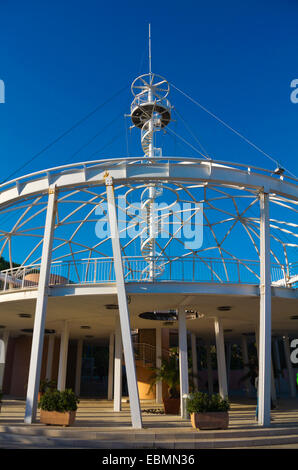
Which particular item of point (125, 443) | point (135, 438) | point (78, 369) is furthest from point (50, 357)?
point (125, 443)

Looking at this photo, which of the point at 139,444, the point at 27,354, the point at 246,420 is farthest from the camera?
the point at 27,354

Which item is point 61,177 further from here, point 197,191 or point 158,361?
point 158,361

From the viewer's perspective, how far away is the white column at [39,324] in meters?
15.7

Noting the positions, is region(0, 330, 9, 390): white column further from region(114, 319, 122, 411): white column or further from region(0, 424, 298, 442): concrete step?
region(0, 424, 298, 442): concrete step

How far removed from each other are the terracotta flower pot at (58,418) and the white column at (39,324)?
1.24 meters

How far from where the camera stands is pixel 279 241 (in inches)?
1207

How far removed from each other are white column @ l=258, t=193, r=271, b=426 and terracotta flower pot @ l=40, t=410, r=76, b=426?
789 cm

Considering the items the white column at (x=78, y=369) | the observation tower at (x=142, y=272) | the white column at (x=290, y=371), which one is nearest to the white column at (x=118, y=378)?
the observation tower at (x=142, y=272)

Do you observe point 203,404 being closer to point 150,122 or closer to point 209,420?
point 209,420

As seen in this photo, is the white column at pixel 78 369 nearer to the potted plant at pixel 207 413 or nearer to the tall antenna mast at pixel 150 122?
the tall antenna mast at pixel 150 122

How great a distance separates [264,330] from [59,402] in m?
9.32
